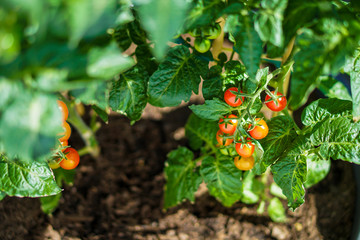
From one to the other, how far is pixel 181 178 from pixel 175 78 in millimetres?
468

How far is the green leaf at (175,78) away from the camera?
0.92 meters

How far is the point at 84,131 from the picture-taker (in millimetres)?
1315

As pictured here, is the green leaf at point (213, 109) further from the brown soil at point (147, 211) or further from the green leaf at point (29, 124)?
the brown soil at point (147, 211)

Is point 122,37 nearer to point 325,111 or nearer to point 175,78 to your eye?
point 175,78

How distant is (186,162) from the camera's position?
1.25 metres

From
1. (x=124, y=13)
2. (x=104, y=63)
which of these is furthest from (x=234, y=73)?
(x=104, y=63)

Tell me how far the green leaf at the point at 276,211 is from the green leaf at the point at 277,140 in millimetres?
476

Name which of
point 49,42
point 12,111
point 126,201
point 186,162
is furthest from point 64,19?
point 126,201

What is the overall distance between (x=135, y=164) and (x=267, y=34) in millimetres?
1059

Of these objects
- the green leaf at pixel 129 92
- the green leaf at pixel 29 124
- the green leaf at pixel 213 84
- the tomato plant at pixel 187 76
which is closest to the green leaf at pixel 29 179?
the tomato plant at pixel 187 76

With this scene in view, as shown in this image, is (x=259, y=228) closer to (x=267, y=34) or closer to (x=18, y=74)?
(x=267, y=34)

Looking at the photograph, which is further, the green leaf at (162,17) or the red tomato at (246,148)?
the red tomato at (246,148)

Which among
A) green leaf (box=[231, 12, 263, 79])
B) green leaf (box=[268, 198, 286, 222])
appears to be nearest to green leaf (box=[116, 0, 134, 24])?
green leaf (box=[231, 12, 263, 79])

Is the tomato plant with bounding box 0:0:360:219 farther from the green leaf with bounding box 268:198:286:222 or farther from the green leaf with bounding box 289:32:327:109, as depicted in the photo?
the green leaf with bounding box 268:198:286:222
